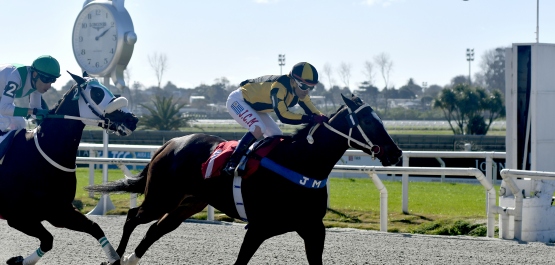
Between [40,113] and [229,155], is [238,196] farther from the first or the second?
[40,113]

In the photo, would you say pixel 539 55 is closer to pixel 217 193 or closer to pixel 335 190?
pixel 217 193

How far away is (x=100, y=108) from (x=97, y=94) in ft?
0.40

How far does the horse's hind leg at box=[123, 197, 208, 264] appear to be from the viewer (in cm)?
589

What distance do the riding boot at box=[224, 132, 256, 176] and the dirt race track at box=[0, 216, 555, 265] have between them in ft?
4.45

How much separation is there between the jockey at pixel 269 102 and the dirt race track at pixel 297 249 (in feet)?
4.53

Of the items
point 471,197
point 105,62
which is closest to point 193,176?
point 105,62

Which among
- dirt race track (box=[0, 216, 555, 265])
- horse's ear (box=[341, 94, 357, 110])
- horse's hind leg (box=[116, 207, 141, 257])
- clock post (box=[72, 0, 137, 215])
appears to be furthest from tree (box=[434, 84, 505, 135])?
horse's ear (box=[341, 94, 357, 110])

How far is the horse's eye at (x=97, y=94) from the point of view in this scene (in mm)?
5535

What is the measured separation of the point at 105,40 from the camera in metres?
11.2

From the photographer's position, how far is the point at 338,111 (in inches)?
210

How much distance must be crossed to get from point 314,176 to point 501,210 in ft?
10.9

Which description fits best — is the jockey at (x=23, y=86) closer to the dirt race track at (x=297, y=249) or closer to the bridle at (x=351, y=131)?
the dirt race track at (x=297, y=249)

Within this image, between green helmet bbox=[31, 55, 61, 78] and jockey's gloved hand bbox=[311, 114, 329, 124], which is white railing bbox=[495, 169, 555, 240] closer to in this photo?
jockey's gloved hand bbox=[311, 114, 329, 124]

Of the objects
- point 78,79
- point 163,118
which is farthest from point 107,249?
point 163,118
